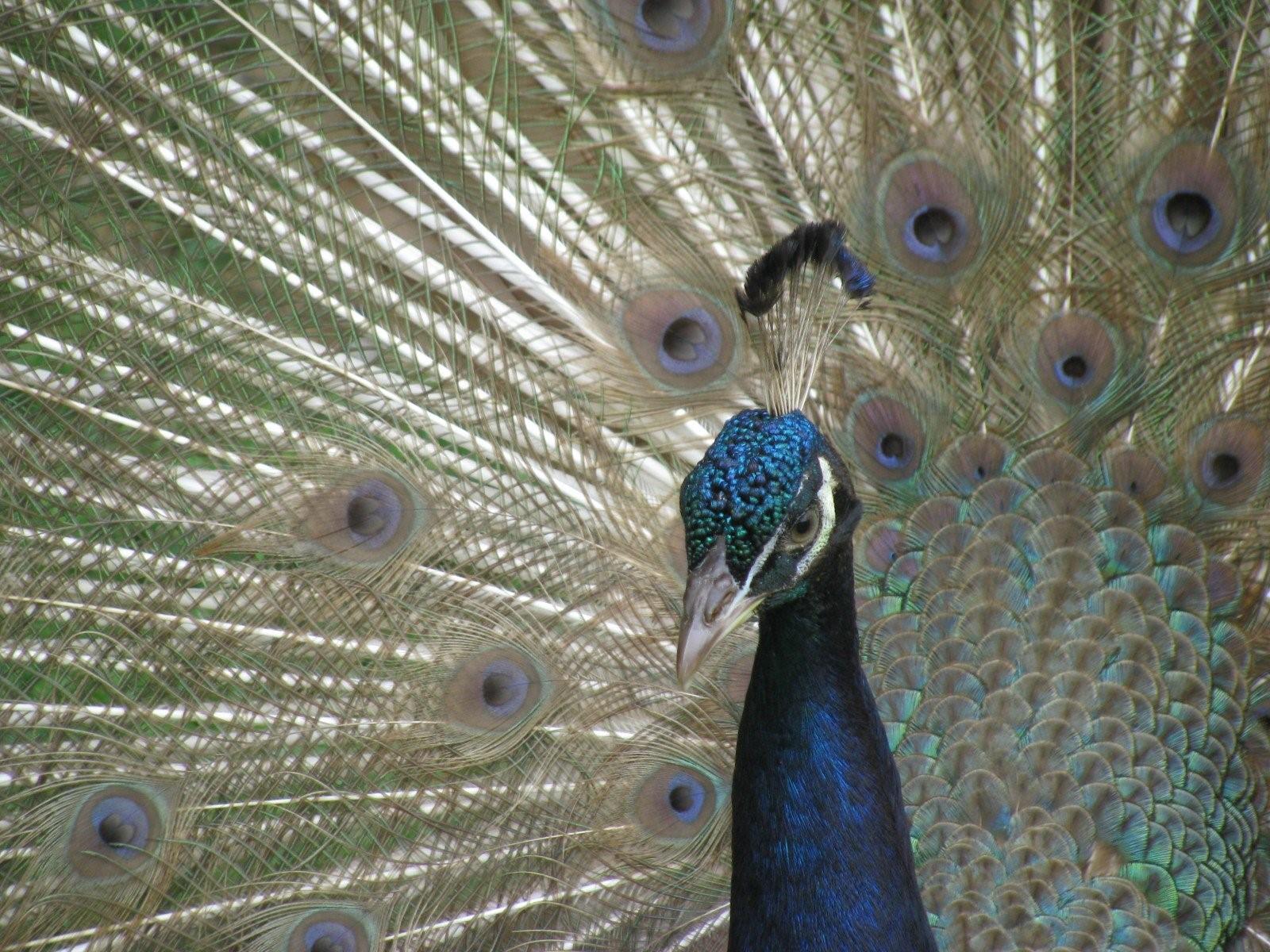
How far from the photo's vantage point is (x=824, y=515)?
1.07 meters

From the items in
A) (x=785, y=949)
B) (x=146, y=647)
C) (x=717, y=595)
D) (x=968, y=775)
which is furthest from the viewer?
(x=146, y=647)

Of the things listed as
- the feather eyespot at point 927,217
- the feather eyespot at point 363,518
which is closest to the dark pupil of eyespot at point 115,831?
the feather eyespot at point 363,518

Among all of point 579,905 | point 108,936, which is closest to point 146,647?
point 108,936

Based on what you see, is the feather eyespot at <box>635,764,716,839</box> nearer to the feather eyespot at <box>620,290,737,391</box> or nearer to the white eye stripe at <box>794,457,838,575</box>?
the feather eyespot at <box>620,290,737,391</box>

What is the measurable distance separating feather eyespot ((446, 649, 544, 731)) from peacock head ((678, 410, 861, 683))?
25.5 inches

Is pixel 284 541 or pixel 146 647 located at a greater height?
pixel 284 541

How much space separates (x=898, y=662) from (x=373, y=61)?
1.02 m

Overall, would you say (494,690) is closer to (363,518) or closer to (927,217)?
(363,518)

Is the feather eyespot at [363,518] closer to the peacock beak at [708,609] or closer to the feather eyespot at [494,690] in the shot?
the feather eyespot at [494,690]

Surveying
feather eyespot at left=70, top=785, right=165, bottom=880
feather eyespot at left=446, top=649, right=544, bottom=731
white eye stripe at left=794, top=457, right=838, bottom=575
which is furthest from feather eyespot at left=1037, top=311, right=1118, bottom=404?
feather eyespot at left=70, top=785, right=165, bottom=880

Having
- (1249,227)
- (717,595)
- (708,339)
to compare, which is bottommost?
(717,595)

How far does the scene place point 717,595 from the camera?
98 cm

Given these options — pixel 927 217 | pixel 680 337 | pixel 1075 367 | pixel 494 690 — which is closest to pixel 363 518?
pixel 494 690

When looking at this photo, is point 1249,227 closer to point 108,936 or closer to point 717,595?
point 717,595
